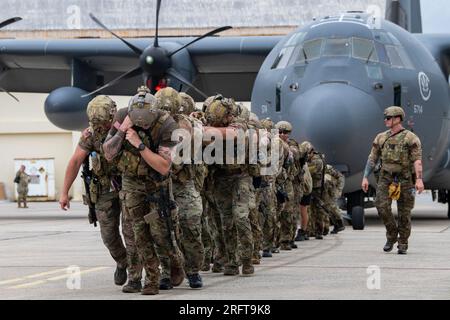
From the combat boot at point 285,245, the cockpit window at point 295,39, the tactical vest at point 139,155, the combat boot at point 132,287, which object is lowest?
the combat boot at point 285,245

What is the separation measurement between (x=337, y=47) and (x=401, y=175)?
15.9 ft

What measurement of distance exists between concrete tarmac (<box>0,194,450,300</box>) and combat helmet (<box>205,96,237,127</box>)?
1555mm

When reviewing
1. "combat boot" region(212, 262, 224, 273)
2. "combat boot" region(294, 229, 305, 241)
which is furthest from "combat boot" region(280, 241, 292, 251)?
"combat boot" region(212, 262, 224, 273)

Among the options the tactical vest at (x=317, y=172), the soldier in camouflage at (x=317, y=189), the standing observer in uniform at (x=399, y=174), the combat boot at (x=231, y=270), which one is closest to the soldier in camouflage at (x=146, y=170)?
the combat boot at (x=231, y=270)

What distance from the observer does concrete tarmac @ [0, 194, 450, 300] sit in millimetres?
8023

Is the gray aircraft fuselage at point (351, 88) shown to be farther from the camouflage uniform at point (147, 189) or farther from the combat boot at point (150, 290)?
the combat boot at point (150, 290)

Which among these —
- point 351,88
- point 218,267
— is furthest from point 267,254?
point 351,88

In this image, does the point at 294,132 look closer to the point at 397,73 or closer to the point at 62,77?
the point at 397,73

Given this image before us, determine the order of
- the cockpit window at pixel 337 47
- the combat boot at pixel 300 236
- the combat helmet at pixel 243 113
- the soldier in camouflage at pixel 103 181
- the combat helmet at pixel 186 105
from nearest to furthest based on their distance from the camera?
the soldier in camouflage at pixel 103 181 → the combat helmet at pixel 186 105 → the combat helmet at pixel 243 113 → the combat boot at pixel 300 236 → the cockpit window at pixel 337 47

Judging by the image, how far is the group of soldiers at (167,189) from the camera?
798 cm

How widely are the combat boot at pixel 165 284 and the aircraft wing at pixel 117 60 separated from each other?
1393 centimetres

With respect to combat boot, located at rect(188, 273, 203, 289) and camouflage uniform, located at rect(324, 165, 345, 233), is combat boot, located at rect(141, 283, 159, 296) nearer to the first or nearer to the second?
combat boot, located at rect(188, 273, 203, 289)
